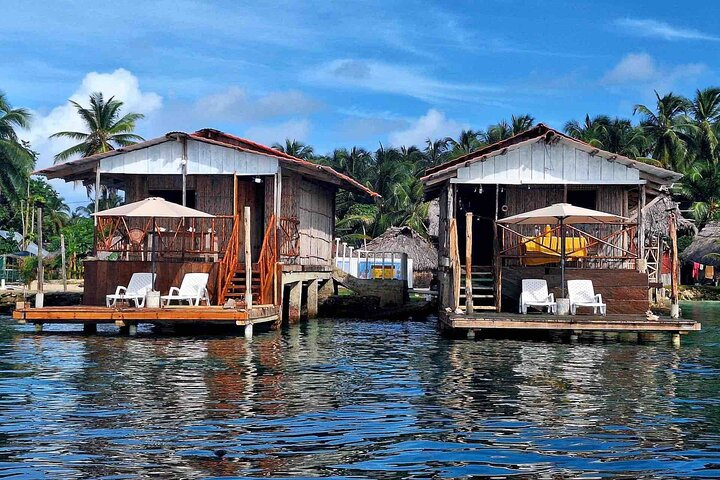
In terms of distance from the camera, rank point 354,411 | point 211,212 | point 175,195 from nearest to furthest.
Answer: point 354,411 → point 211,212 → point 175,195

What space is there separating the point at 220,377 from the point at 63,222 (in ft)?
154

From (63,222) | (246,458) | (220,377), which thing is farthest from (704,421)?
(63,222)

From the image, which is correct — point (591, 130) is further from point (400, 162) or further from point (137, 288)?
point (137, 288)

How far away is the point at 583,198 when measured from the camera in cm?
2455

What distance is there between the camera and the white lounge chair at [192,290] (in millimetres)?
20578

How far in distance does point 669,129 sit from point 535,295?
37264 millimetres

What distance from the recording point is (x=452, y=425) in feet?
31.2

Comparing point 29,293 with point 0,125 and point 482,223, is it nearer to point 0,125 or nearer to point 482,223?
point 482,223

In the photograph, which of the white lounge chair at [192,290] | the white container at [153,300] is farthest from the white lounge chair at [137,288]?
the white container at [153,300]

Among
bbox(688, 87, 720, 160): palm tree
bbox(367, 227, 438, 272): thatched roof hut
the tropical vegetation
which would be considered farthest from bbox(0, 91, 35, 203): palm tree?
bbox(688, 87, 720, 160): palm tree

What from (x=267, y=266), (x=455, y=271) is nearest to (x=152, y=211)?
(x=267, y=266)

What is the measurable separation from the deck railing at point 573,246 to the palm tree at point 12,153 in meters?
32.4

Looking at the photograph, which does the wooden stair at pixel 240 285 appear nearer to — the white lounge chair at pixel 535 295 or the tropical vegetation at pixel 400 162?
the white lounge chair at pixel 535 295

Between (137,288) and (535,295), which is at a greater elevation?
(137,288)
